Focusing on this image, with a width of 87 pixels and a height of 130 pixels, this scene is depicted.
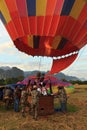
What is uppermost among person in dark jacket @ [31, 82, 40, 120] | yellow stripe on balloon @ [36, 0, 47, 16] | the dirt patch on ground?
yellow stripe on balloon @ [36, 0, 47, 16]

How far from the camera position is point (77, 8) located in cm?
1515

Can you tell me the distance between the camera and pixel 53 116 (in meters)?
14.6

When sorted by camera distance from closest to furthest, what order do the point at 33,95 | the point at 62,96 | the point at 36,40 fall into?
the point at 33,95 < the point at 62,96 < the point at 36,40

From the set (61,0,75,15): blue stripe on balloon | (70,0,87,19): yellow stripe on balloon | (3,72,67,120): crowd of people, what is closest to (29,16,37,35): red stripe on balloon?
(61,0,75,15): blue stripe on balloon

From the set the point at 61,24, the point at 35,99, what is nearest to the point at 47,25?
the point at 61,24

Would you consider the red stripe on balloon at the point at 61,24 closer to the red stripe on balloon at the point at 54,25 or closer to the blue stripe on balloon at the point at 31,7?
the red stripe on balloon at the point at 54,25

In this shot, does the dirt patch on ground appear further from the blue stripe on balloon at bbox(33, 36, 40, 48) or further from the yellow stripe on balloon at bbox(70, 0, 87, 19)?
the yellow stripe on balloon at bbox(70, 0, 87, 19)

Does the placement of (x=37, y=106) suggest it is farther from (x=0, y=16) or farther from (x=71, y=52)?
(x=0, y=16)

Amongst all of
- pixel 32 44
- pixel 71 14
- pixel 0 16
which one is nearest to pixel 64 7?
pixel 71 14

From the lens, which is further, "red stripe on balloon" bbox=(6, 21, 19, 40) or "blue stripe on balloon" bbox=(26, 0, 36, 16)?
"red stripe on balloon" bbox=(6, 21, 19, 40)

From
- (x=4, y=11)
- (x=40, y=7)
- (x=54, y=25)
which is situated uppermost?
(x=4, y=11)

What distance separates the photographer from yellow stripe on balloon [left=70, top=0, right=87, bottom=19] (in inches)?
593

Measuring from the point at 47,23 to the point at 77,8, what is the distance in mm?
1635

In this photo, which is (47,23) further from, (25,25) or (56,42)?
(56,42)
